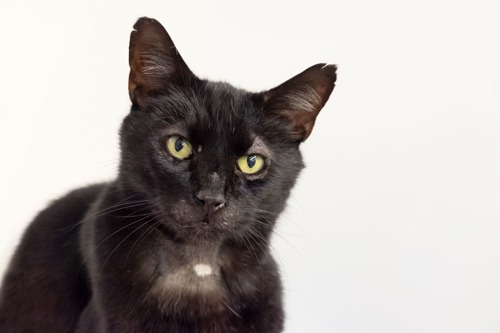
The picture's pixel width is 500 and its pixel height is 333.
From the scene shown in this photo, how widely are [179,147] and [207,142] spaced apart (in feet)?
0.15

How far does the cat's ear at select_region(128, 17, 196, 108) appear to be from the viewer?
40.0 inches

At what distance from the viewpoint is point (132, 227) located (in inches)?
43.0

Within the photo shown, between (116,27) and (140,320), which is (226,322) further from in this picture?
(116,27)

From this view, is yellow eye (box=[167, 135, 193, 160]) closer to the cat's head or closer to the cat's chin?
the cat's head

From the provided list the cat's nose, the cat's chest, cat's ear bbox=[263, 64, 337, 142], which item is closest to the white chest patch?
the cat's chest

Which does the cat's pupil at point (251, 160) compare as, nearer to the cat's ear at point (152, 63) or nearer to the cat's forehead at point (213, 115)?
the cat's forehead at point (213, 115)

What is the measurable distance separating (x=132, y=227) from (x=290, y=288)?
0.65 meters

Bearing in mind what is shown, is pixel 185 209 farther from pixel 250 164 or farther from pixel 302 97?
pixel 302 97

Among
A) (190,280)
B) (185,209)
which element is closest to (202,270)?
(190,280)

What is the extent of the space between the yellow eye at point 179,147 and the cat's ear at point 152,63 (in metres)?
0.11

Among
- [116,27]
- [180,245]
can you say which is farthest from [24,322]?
[116,27]

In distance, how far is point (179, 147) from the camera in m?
1.02

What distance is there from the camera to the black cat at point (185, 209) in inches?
39.7

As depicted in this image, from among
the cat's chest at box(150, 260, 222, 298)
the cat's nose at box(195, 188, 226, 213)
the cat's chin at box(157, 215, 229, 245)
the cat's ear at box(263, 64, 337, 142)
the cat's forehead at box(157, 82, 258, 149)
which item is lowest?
the cat's chest at box(150, 260, 222, 298)
